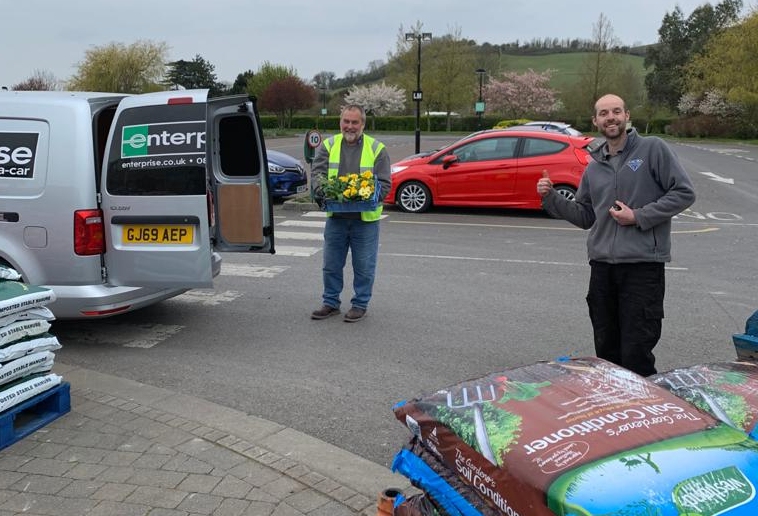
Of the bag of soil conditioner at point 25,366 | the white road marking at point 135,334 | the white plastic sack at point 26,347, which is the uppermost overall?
the white plastic sack at point 26,347

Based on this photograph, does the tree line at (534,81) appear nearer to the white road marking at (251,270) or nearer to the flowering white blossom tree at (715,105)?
the flowering white blossom tree at (715,105)

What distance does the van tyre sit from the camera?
13977 millimetres

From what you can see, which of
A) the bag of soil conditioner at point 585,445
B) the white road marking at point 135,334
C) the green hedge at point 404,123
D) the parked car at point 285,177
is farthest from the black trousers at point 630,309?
the green hedge at point 404,123

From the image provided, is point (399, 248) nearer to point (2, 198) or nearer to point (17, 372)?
point (2, 198)

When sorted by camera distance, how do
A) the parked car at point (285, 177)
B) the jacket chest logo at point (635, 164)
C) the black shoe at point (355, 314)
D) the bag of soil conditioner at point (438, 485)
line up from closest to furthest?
1. the bag of soil conditioner at point (438, 485)
2. the jacket chest logo at point (635, 164)
3. the black shoe at point (355, 314)
4. the parked car at point (285, 177)

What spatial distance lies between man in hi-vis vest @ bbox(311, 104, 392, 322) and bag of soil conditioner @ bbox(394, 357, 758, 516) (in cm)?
390

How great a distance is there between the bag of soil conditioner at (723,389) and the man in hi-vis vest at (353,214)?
3.84m

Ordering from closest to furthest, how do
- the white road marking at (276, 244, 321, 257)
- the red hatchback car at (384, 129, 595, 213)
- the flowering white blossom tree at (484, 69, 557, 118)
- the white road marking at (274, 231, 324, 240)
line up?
the white road marking at (276, 244, 321, 257) → the white road marking at (274, 231, 324, 240) → the red hatchback car at (384, 129, 595, 213) → the flowering white blossom tree at (484, 69, 557, 118)

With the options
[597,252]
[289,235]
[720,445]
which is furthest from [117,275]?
[289,235]

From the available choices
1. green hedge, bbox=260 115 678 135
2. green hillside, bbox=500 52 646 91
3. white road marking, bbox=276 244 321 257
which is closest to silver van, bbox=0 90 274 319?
white road marking, bbox=276 244 321 257

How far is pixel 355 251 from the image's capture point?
21.4 feet

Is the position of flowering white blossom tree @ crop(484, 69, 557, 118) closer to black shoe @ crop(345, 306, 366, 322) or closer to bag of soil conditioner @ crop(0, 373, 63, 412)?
black shoe @ crop(345, 306, 366, 322)

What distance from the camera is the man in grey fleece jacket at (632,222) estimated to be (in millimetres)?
3889

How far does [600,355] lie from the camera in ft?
14.0
